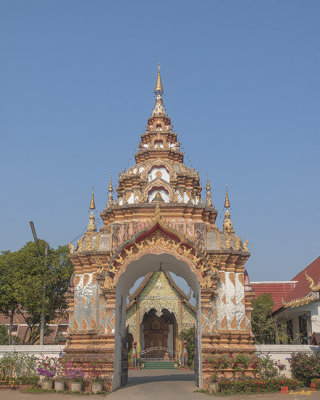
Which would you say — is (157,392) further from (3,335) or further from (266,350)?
(3,335)

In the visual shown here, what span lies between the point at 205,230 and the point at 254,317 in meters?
12.2

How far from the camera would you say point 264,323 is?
2925 centimetres

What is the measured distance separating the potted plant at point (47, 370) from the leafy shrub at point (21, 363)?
1.13ft

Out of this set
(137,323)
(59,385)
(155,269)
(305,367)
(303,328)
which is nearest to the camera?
(59,385)

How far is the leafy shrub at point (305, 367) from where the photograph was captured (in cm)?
1773

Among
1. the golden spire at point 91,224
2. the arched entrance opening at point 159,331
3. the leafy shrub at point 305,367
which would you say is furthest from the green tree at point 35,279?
the leafy shrub at point 305,367

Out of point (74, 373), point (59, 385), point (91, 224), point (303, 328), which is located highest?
point (91, 224)

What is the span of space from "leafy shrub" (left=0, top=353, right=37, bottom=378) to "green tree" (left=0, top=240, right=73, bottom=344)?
8.31m

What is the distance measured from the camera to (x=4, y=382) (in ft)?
60.1

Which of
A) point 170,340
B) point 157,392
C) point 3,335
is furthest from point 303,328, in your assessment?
point 3,335

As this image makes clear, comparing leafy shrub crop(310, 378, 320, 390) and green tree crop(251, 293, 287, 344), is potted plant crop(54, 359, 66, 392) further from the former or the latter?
green tree crop(251, 293, 287, 344)

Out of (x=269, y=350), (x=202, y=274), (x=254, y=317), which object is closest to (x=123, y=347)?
(x=202, y=274)

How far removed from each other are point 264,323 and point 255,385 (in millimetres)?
12646

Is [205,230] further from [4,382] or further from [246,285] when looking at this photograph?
[4,382]
